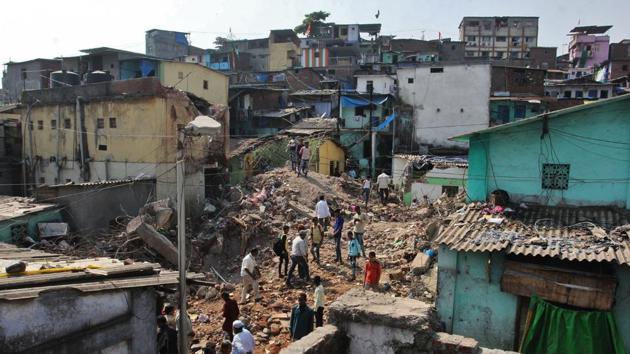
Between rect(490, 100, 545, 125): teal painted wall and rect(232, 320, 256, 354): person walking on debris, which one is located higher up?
rect(490, 100, 545, 125): teal painted wall

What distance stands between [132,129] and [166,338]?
1572 cm

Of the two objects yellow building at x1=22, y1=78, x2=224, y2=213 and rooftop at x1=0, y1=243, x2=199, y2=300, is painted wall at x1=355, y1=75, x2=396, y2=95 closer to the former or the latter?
yellow building at x1=22, y1=78, x2=224, y2=213

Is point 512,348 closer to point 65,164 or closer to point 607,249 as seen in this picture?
point 607,249

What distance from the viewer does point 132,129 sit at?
22.6m

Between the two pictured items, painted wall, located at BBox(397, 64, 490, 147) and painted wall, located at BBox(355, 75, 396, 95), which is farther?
painted wall, located at BBox(355, 75, 396, 95)

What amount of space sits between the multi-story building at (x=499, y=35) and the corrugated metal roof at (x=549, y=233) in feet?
176

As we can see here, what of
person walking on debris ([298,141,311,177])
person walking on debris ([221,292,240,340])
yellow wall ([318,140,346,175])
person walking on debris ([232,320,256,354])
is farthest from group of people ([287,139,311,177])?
person walking on debris ([232,320,256,354])

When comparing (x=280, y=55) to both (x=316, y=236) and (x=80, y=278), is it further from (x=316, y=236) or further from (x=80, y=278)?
(x=80, y=278)

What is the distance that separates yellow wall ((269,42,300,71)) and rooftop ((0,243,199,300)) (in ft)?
158

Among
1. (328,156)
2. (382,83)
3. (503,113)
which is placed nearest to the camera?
(328,156)

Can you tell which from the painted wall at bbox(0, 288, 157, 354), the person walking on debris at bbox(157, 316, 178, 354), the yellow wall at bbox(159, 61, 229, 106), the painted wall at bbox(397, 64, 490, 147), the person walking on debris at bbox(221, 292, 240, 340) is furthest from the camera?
the painted wall at bbox(397, 64, 490, 147)

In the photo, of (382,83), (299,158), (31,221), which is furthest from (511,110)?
(31,221)

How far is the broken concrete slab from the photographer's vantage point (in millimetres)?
14023

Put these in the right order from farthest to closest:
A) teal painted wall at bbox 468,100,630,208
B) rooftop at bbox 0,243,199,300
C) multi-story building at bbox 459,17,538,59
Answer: multi-story building at bbox 459,17,538,59 < teal painted wall at bbox 468,100,630,208 < rooftop at bbox 0,243,199,300
